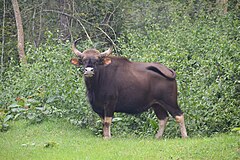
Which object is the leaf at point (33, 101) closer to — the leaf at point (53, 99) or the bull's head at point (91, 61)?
the leaf at point (53, 99)

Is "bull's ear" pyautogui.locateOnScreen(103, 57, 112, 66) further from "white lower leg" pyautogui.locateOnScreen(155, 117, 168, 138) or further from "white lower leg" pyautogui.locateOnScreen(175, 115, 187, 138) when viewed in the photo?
"white lower leg" pyautogui.locateOnScreen(175, 115, 187, 138)

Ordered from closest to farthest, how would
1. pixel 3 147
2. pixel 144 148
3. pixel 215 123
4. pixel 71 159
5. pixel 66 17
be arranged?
pixel 71 159 < pixel 144 148 < pixel 3 147 < pixel 215 123 < pixel 66 17

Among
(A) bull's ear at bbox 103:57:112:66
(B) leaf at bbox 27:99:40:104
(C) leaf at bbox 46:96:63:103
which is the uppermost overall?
(A) bull's ear at bbox 103:57:112:66

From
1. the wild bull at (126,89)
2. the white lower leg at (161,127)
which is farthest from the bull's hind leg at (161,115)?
the wild bull at (126,89)

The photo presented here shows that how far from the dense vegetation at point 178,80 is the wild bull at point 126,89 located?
2.11 feet

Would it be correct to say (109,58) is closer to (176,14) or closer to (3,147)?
(3,147)

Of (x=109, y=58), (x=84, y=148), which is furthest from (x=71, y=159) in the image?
(x=109, y=58)

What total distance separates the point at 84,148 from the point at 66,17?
1019 centimetres

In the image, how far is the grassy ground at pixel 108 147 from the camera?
32.6 ft

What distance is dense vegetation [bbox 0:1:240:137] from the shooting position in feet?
42.1

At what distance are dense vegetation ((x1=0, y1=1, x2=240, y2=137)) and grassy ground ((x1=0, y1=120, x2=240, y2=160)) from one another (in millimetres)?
981

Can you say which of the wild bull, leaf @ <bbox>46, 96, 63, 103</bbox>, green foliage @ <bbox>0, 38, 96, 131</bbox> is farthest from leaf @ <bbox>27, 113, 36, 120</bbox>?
the wild bull

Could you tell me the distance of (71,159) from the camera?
10000 mm

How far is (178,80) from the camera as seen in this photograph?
13.8 m
